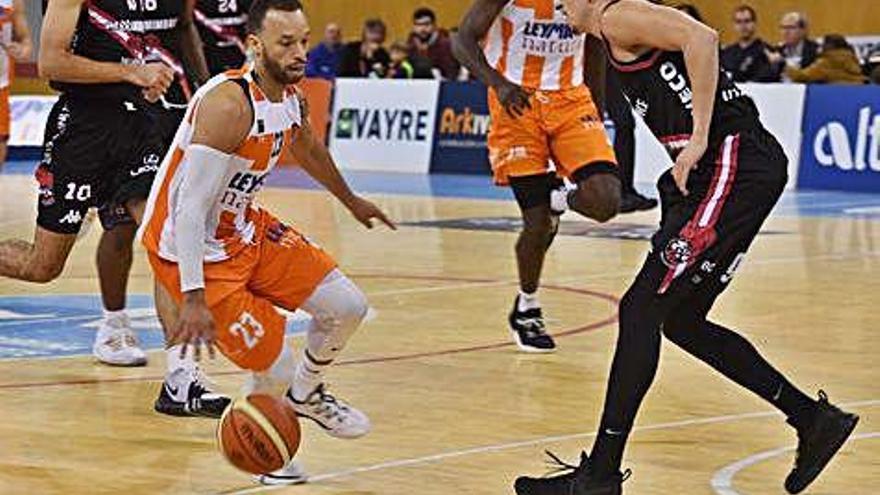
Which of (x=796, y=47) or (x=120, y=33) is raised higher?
(x=120, y=33)

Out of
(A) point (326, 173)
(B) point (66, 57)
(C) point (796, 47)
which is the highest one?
(B) point (66, 57)

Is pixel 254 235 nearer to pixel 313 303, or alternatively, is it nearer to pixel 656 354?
pixel 313 303

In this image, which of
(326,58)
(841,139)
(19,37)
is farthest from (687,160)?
(326,58)

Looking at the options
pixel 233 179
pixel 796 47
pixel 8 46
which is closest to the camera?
pixel 233 179

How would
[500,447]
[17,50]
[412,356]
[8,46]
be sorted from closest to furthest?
[500,447], [412,356], [17,50], [8,46]

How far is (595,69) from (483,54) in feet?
2.10

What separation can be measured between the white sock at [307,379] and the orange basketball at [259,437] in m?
0.59

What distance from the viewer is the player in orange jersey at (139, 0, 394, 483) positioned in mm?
6617

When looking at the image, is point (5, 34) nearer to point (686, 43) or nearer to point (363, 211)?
point (363, 211)

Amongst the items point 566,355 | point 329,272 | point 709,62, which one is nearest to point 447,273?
point 566,355

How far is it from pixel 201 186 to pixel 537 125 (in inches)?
153

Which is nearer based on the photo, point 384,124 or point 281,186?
point 281,186

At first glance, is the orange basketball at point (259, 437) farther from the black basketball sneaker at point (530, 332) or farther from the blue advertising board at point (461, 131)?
the blue advertising board at point (461, 131)

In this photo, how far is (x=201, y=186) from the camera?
6.59m
